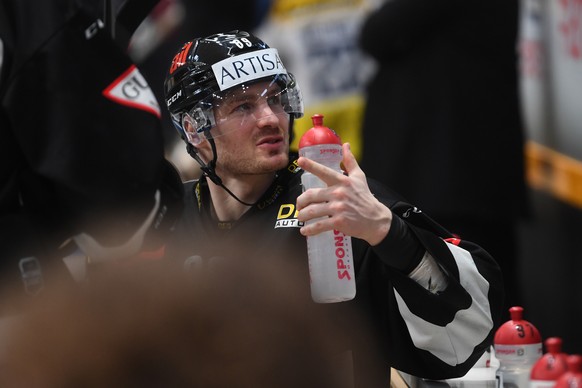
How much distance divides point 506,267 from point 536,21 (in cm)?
141

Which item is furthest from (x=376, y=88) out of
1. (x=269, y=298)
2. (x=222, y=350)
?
(x=222, y=350)

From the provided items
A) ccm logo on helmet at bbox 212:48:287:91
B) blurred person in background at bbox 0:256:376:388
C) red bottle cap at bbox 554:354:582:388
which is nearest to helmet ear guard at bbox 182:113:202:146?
ccm logo on helmet at bbox 212:48:287:91

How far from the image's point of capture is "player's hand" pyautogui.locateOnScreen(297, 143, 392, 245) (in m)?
2.77

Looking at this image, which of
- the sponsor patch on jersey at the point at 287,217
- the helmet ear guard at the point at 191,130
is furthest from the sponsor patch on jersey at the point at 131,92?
the helmet ear guard at the point at 191,130

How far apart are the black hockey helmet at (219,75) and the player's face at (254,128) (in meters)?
0.02

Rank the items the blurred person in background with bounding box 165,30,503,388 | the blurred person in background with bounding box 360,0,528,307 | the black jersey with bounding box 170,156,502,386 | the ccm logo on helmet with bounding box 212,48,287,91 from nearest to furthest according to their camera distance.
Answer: the blurred person in background with bounding box 165,30,503,388
the black jersey with bounding box 170,156,502,386
the ccm logo on helmet with bounding box 212,48,287,91
the blurred person in background with bounding box 360,0,528,307

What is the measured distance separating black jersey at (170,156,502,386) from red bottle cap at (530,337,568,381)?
0.49m

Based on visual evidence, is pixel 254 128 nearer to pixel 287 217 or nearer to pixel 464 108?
→ pixel 287 217

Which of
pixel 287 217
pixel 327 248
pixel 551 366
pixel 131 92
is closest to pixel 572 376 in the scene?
pixel 551 366

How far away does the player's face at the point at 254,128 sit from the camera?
3535mm

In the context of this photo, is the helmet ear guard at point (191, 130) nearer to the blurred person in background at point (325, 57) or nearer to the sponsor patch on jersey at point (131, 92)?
the sponsor patch on jersey at point (131, 92)

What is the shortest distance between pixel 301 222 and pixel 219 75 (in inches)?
23.5

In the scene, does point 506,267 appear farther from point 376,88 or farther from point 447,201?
point 376,88

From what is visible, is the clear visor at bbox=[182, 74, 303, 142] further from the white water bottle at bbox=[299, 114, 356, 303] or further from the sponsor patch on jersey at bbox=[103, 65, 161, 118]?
the sponsor patch on jersey at bbox=[103, 65, 161, 118]
